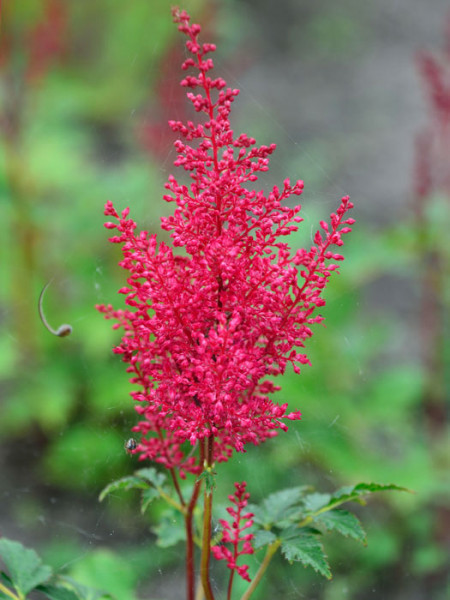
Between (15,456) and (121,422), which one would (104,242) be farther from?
(121,422)

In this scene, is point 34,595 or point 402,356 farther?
point 402,356

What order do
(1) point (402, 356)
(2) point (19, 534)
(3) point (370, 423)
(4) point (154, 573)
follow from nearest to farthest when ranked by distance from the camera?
(4) point (154, 573), (2) point (19, 534), (3) point (370, 423), (1) point (402, 356)

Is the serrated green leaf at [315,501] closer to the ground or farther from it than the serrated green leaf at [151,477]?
closer to the ground

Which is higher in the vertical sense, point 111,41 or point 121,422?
point 111,41

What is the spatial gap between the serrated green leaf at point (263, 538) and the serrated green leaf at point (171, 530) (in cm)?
17

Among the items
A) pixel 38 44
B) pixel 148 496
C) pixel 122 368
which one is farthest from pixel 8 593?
pixel 38 44

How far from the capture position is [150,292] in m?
0.88

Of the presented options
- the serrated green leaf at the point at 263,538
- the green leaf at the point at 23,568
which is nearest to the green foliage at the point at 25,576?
the green leaf at the point at 23,568

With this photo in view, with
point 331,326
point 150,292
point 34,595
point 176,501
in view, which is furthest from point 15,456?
point 150,292

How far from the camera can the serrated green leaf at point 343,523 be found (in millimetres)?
976

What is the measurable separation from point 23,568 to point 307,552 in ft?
1.26

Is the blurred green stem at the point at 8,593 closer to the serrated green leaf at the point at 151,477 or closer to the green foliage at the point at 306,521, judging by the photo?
the serrated green leaf at the point at 151,477

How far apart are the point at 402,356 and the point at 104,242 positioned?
4.47 feet

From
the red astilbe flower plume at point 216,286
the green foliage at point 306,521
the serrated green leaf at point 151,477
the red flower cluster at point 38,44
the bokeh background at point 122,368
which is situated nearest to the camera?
the red astilbe flower plume at point 216,286
